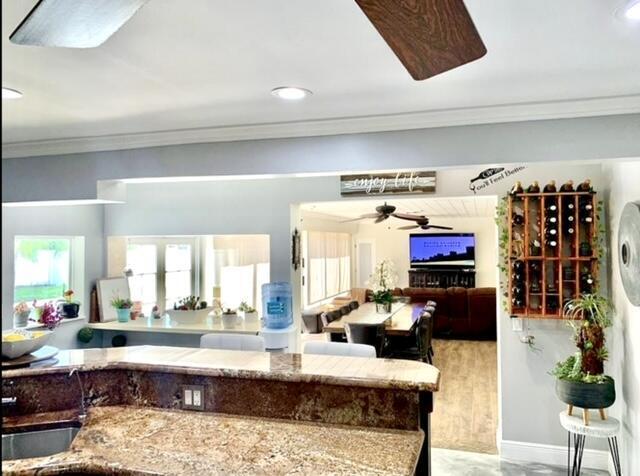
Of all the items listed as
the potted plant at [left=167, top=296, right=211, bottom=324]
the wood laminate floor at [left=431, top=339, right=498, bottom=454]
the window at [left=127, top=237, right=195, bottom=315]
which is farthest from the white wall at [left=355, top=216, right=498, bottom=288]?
the potted plant at [left=167, top=296, right=211, bottom=324]

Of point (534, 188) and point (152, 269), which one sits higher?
point (534, 188)

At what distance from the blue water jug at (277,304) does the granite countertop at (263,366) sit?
189cm

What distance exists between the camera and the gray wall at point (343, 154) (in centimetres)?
242

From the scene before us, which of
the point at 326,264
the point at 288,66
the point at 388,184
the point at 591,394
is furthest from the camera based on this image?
the point at 326,264

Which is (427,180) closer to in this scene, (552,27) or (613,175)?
(613,175)

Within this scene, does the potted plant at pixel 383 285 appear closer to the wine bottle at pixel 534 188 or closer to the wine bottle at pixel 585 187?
the wine bottle at pixel 534 188

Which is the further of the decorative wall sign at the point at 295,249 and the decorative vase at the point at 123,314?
the decorative vase at the point at 123,314

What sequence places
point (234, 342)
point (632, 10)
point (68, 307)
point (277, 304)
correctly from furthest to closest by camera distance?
point (68, 307) → point (277, 304) → point (234, 342) → point (632, 10)


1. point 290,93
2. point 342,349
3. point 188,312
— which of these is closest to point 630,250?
point 342,349

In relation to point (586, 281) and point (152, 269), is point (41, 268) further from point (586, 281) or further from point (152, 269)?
point (586, 281)

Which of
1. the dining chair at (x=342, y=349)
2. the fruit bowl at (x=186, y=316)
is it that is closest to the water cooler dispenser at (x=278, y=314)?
the fruit bowl at (x=186, y=316)

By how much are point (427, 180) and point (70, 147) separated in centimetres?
284

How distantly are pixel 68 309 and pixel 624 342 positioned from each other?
4970 mm

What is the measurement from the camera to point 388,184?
4430 mm
